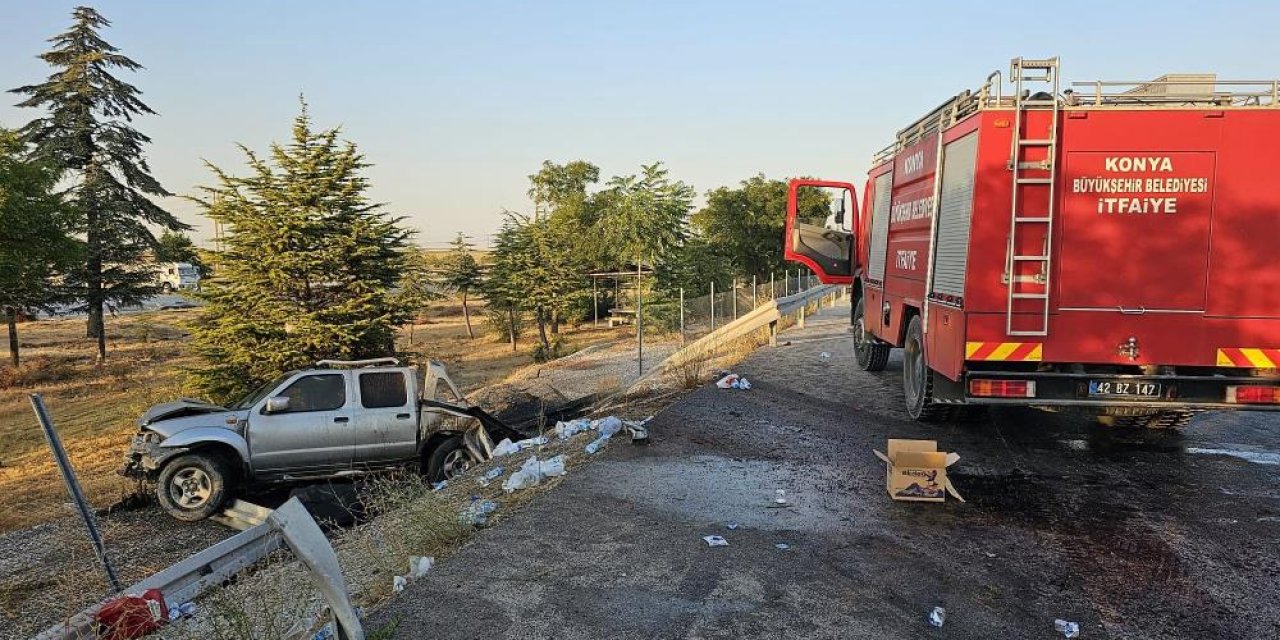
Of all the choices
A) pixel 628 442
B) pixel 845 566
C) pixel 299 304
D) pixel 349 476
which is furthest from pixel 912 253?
pixel 299 304

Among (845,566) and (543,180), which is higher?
(543,180)

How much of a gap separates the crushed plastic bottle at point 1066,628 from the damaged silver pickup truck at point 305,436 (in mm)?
7210

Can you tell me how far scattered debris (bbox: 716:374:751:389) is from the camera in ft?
35.6

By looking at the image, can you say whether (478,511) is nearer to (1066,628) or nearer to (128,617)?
(128,617)

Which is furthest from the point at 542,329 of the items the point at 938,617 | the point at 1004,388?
the point at 938,617

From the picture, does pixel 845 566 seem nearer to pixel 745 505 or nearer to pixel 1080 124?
pixel 745 505

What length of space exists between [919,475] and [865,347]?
21.9ft

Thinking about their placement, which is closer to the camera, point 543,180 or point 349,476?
point 349,476

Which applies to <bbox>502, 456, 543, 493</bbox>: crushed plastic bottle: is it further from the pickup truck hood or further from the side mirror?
the pickup truck hood

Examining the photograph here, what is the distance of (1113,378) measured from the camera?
6.71m

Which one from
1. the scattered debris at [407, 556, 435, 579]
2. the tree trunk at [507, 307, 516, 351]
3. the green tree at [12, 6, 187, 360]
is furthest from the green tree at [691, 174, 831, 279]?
the scattered debris at [407, 556, 435, 579]

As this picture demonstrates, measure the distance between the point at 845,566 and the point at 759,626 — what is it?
3.43 feet

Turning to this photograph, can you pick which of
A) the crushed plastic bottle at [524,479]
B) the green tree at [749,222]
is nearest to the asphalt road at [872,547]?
the crushed plastic bottle at [524,479]

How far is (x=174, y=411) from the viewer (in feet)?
31.9
